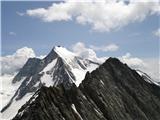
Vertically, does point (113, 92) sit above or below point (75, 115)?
above

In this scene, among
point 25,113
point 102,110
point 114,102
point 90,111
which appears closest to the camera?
point 25,113

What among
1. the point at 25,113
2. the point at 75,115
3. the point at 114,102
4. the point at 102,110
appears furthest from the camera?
the point at 114,102

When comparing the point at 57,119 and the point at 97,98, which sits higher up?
the point at 97,98

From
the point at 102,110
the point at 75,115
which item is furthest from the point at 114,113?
the point at 75,115

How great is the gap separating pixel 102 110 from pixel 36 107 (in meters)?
46.2

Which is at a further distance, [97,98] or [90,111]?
[97,98]

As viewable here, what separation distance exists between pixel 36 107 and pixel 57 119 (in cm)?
801

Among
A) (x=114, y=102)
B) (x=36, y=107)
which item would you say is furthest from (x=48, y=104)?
(x=114, y=102)

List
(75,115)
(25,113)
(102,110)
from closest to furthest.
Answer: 1. (25,113)
2. (75,115)
3. (102,110)

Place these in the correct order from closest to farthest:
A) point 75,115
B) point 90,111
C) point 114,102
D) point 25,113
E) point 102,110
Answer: point 25,113
point 75,115
point 90,111
point 102,110
point 114,102

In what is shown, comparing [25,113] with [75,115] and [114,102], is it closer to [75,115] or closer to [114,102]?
[75,115]

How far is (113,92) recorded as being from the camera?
193125 mm

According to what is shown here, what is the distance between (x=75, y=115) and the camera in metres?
145

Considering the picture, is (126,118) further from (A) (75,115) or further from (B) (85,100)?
(A) (75,115)
